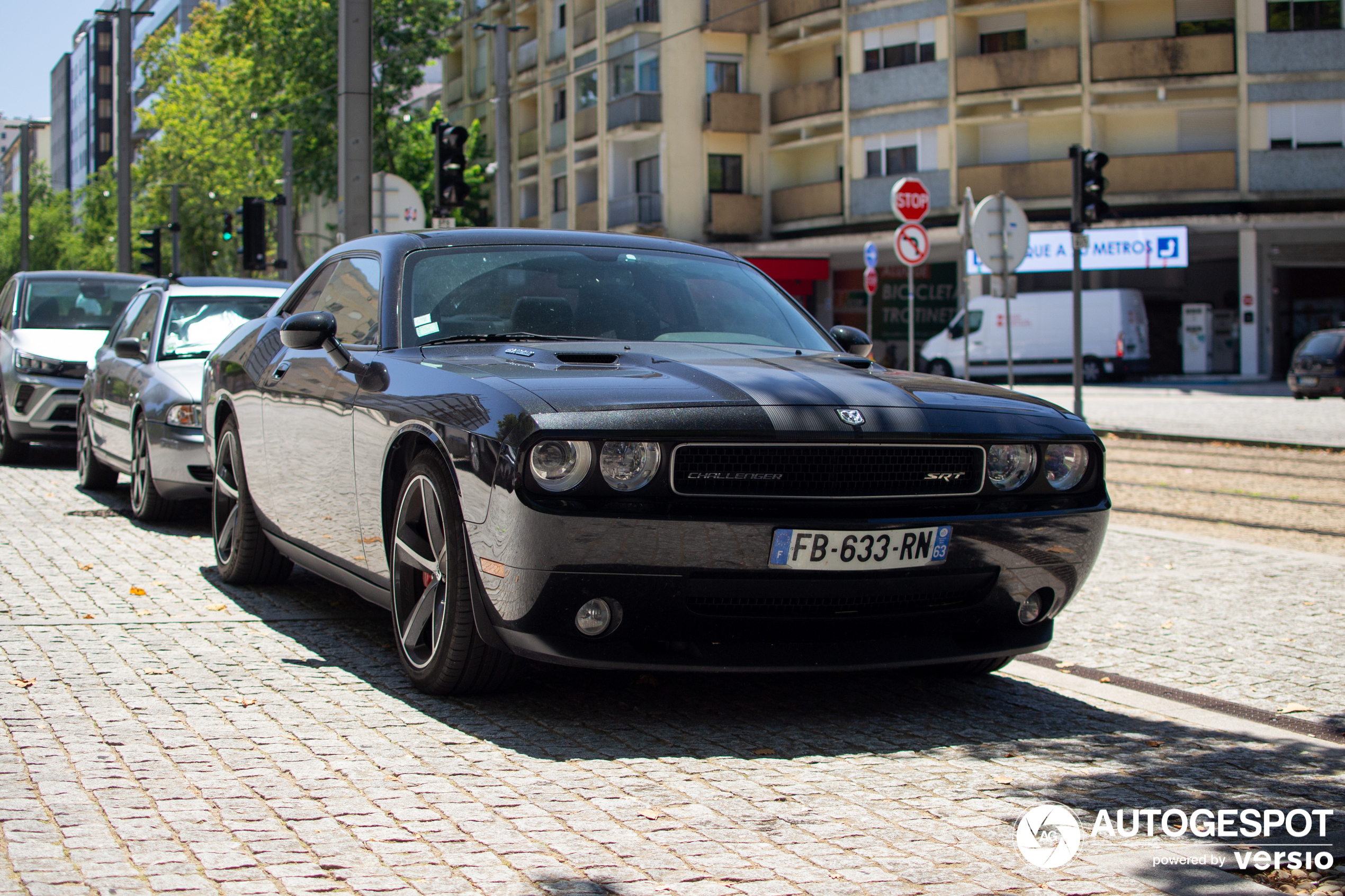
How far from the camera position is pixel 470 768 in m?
3.94

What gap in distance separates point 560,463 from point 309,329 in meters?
1.75

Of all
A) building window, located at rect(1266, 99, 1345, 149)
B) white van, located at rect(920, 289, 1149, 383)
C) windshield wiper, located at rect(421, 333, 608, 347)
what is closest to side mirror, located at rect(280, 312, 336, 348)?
windshield wiper, located at rect(421, 333, 608, 347)

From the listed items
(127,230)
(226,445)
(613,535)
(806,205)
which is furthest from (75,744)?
(806,205)

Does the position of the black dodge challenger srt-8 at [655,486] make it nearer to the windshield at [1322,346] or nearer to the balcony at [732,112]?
the windshield at [1322,346]

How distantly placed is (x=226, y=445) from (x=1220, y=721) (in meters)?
4.50

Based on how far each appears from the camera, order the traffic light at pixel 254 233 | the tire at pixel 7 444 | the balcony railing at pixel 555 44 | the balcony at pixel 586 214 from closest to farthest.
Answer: the tire at pixel 7 444
the traffic light at pixel 254 233
the balcony at pixel 586 214
the balcony railing at pixel 555 44

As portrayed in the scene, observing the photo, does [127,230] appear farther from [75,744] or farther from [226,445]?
[75,744]

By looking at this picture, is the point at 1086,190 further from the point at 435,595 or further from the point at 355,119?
the point at 435,595

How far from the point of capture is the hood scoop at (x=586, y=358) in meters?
4.65

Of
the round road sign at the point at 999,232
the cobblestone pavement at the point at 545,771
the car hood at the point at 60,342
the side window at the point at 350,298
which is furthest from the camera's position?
the round road sign at the point at 999,232

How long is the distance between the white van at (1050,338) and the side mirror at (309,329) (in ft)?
112

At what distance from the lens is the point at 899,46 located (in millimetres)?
43594

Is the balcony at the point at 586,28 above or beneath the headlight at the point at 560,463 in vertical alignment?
above

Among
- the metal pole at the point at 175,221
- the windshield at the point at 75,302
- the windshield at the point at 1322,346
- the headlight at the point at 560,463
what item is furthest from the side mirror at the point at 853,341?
the metal pole at the point at 175,221
